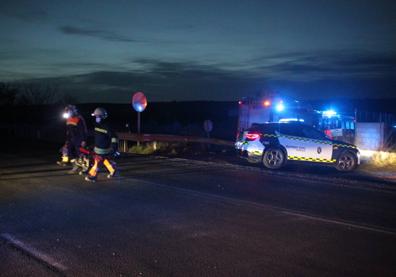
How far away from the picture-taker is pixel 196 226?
736cm

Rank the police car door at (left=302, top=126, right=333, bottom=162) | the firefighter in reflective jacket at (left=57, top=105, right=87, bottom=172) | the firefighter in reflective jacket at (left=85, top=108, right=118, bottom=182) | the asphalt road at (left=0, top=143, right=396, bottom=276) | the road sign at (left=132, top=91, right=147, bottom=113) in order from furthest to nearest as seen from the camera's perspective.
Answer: the road sign at (left=132, top=91, right=147, bottom=113)
the police car door at (left=302, top=126, right=333, bottom=162)
the firefighter in reflective jacket at (left=57, top=105, right=87, bottom=172)
the firefighter in reflective jacket at (left=85, top=108, right=118, bottom=182)
the asphalt road at (left=0, top=143, right=396, bottom=276)

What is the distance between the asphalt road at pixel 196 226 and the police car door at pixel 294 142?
2.23 meters

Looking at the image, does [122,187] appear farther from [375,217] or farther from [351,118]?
[351,118]

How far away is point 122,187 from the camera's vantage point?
36.3 ft

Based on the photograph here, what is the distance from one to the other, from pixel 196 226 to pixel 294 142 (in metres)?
8.44

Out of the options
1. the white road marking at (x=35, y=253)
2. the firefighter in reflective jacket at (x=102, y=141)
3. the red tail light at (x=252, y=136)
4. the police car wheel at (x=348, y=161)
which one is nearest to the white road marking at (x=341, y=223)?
the white road marking at (x=35, y=253)

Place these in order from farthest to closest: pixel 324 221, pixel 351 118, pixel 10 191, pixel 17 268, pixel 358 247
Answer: pixel 351 118
pixel 10 191
pixel 324 221
pixel 358 247
pixel 17 268

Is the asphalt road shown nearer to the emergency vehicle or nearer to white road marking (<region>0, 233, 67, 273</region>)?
white road marking (<region>0, 233, 67, 273</region>)

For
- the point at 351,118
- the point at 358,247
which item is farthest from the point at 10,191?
the point at 351,118

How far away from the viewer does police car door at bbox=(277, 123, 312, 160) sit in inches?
592

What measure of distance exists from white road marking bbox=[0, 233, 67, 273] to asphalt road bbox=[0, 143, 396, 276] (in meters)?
0.01

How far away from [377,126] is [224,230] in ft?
48.0

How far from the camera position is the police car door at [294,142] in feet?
49.3

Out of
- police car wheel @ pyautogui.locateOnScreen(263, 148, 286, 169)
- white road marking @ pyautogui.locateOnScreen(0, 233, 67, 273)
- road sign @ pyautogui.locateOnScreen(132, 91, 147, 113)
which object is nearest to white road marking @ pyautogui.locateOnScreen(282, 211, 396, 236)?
white road marking @ pyautogui.locateOnScreen(0, 233, 67, 273)
